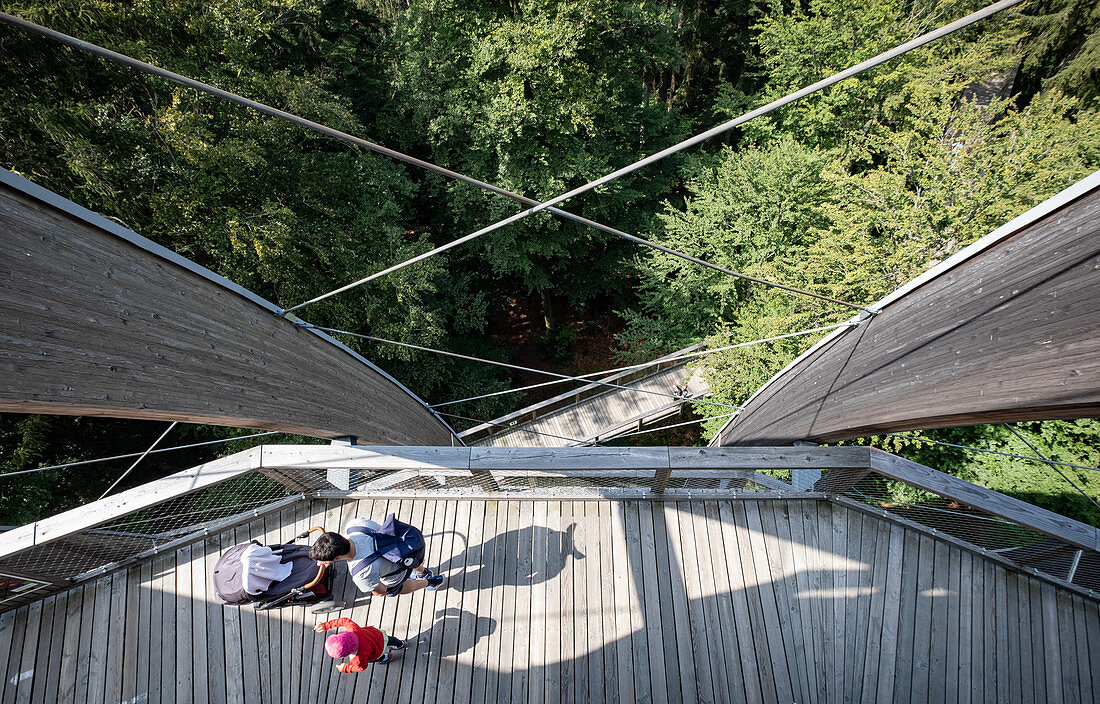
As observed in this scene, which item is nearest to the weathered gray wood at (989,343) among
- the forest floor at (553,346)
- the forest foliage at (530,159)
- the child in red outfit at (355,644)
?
the child in red outfit at (355,644)

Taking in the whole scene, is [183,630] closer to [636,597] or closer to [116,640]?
[116,640]

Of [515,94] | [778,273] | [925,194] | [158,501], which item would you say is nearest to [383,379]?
[158,501]

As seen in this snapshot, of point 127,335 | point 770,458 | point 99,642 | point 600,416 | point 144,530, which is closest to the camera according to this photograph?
point 127,335

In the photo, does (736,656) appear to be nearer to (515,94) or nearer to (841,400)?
(841,400)

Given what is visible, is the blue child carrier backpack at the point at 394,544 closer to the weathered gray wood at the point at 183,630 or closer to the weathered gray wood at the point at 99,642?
the weathered gray wood at the point at 183,630

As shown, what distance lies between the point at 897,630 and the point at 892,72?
12.4m

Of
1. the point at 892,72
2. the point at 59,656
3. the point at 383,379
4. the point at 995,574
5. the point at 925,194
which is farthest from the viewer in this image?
the point at 892,72

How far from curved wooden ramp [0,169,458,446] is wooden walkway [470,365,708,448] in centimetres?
726

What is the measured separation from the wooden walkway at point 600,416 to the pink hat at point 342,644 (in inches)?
314

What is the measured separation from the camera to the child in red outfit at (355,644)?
114 inches

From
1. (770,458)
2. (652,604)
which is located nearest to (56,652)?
(652,604)

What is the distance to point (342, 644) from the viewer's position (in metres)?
2.90

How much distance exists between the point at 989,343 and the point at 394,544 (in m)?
3.63

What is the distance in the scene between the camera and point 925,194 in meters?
8.45
